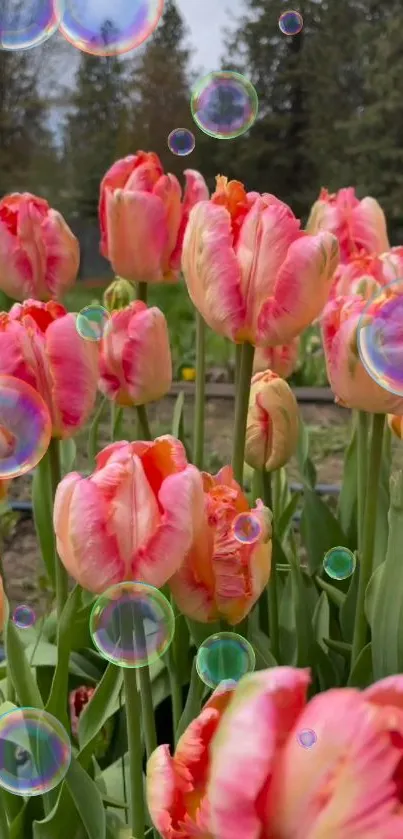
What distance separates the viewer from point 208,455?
1707 mm

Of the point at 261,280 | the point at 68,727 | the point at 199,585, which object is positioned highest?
the point at 261,280

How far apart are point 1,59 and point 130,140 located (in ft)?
1.77

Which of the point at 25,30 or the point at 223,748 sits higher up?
the point at 25,30

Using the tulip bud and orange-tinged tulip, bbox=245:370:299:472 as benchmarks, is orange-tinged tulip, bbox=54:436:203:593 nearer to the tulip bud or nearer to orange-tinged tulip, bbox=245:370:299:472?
orange-tinged tulip, bbox=245:370:299:472

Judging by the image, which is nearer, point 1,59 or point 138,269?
point 138,269

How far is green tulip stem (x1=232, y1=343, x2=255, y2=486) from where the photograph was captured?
45 centimetres

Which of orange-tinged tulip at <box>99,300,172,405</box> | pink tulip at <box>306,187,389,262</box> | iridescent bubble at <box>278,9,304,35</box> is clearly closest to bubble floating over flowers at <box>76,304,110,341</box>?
orange-tinged tulip at <box>99,300,172,405</box>

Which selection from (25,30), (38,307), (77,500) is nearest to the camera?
(77,500)

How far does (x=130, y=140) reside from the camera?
3143mm

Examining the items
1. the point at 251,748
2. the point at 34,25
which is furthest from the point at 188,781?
the point at 34,25

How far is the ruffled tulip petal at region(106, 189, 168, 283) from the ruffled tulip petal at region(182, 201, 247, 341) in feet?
0.39

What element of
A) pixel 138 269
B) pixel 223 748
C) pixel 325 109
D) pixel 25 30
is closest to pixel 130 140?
pixel 325 109

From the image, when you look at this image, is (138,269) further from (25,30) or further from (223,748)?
(223,748)

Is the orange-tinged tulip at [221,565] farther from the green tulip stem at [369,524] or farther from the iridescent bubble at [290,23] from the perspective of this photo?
the iridescent bubble at [290,23]
